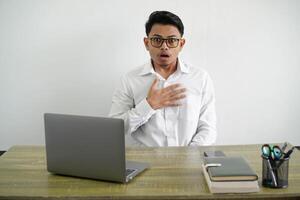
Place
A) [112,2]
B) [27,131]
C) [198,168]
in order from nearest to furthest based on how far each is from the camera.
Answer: [198,168] < [112,2] < [27,131]

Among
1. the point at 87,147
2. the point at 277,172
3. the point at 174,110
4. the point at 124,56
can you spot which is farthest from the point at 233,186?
the point at 124,56

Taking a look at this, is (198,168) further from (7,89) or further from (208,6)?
(7,89)

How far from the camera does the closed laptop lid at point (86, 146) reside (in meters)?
1.39

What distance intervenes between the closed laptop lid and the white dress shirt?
2.56 feet

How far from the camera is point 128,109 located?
2385 mm

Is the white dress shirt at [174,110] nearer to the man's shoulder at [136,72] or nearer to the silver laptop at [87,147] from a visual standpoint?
the man's shoulder at [136,72]

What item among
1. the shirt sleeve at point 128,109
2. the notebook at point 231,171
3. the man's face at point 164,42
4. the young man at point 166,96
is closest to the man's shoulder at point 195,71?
the young man at point 166,96

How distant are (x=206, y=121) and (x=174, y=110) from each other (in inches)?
8.7

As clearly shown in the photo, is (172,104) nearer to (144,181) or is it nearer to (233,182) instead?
(144,181)

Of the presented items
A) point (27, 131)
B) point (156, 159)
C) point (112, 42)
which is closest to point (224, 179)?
point (156, 159)

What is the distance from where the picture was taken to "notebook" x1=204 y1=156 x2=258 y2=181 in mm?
1318

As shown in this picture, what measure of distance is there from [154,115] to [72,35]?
839 millimetres

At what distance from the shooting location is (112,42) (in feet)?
8.60

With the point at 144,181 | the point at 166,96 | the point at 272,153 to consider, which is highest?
the point at 166,96
